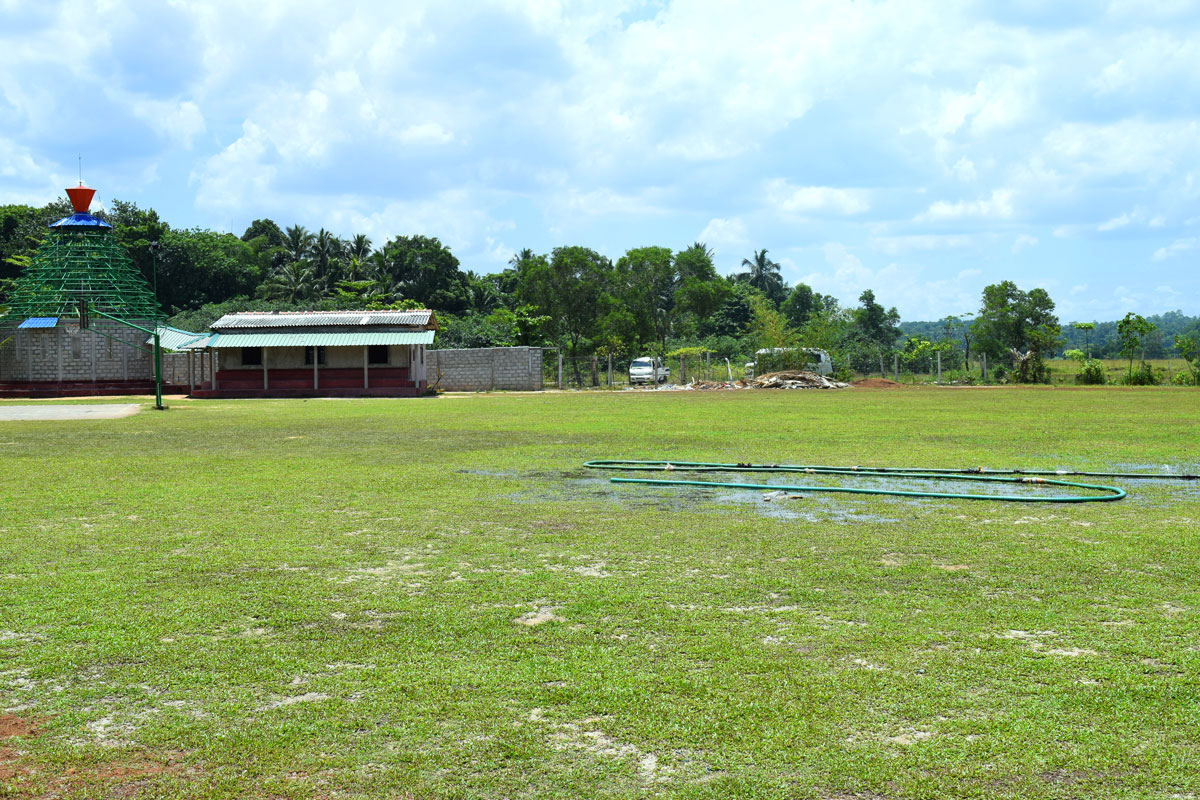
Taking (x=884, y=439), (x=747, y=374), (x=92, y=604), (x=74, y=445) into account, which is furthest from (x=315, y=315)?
(x=92, y=604)

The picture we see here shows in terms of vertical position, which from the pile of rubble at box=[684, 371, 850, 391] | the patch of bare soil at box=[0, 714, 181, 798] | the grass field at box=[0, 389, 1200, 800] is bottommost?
the patch of bare soil at box=[0, 714, 181, 798]

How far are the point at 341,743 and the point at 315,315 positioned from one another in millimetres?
41560

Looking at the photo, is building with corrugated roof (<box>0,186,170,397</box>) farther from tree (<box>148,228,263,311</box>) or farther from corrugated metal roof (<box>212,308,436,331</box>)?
tree (<box>148,228,263,311</box>)

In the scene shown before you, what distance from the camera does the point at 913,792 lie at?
324cm

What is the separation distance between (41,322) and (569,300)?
3049 centimetres

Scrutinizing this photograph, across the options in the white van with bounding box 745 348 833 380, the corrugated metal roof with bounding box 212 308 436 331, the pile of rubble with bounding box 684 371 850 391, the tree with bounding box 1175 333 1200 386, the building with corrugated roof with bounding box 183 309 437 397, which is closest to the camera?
the building with corrugated roof with bounding box 183 309 437 397

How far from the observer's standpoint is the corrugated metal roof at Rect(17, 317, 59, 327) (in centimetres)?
4438

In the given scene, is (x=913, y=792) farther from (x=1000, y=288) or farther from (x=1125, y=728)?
(x=1000, y=288)

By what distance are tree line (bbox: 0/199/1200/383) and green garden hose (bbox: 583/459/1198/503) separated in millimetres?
35374

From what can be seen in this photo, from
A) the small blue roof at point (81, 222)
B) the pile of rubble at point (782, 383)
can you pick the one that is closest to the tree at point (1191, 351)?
the pile of rubble at point (782, 383)

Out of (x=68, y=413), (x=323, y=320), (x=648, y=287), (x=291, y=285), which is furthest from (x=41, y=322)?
(x=648, y=287)

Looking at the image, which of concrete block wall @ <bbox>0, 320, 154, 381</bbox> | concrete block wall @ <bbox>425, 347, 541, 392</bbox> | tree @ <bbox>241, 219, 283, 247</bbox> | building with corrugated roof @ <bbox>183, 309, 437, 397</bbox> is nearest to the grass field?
building with corrugated roof @ <bbox>183, 309, 437, 397</bbox>

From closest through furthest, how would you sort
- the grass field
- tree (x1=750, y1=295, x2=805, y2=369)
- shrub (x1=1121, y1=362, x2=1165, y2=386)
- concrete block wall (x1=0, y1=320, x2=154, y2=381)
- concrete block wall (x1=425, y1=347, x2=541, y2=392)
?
the grass field
shrub (x1=1121, y1=362, x2=1165, y2=386)
concrete block wall (x1=425, y1=347, x2=541, y2=392)
concrete block wall (x1=0, y1=320, x2=154, y2=381)
tree (x1=750, y1=295, x2=805, y2=369)

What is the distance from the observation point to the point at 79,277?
1885 inches
